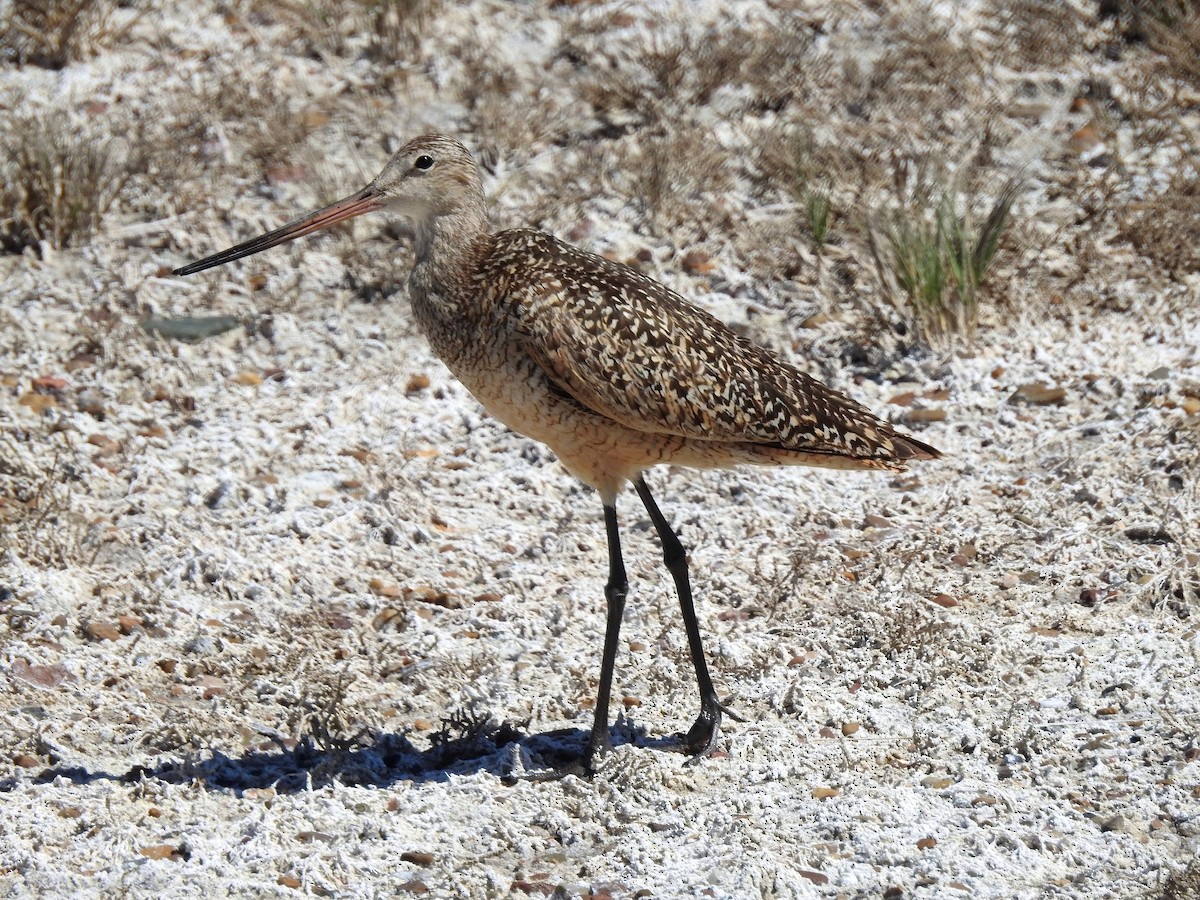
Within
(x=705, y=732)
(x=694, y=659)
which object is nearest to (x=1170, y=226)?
(x=694, y=659)

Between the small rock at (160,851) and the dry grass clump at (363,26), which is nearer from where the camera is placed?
the small rock at (160,851)

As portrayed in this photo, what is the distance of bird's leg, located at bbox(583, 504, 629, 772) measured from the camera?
483 centimetres

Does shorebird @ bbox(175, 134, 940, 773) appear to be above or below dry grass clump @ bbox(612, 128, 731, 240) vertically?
above

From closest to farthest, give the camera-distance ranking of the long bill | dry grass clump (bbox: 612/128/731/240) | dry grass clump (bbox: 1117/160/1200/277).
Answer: the long bill, dry grass clump (bbox: 1117/160/1200/277), dry grass clump (bbox: 612/128/731/240)

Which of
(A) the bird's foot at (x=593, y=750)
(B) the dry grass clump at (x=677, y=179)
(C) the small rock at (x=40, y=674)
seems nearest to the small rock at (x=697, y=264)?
(B) the dry grass clump at (x=677, y=179)

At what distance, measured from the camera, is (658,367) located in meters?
4.78

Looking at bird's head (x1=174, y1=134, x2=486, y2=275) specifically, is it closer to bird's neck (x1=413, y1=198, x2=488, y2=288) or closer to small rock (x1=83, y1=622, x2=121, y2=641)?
bird's neck (x1=413, y1=198, x2=488, y2=288)

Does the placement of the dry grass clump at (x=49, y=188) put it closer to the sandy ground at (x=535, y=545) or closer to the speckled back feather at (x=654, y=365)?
the sandy ground at (x=535, y=545)

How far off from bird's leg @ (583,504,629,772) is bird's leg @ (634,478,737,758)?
155 millimetres

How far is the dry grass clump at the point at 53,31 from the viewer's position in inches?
330

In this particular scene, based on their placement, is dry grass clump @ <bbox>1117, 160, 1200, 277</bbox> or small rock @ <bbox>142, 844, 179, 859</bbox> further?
dry grass clump @ <bbox>1117, 160, 1200, 277</bbox>

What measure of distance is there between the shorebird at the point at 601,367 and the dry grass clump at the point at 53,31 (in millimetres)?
4079

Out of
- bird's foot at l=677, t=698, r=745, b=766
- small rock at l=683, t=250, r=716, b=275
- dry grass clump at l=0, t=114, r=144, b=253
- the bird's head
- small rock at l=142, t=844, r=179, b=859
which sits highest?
the bird's head

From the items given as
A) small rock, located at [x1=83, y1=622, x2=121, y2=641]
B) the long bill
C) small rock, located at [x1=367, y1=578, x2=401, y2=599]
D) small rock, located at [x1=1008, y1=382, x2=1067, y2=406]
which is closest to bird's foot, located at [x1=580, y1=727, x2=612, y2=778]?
small rock, located at [x1=367, y1=578, x2=401, y2=599]
